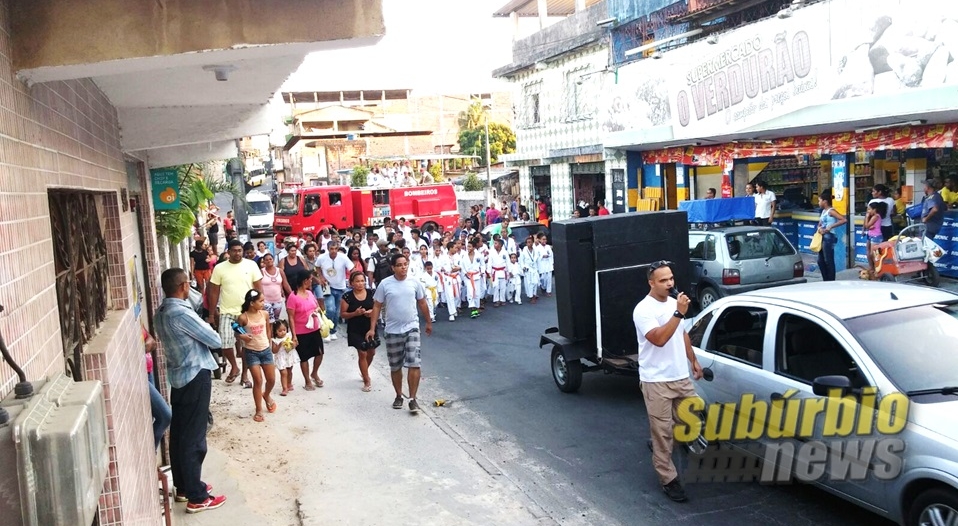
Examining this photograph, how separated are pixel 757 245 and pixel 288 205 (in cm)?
2286

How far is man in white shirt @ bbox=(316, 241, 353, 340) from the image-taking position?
562 inches

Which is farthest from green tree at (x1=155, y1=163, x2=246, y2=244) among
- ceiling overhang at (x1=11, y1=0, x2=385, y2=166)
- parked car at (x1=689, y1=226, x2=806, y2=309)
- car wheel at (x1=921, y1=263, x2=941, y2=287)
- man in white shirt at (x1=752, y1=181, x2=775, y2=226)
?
car wheel at (x1=921, y1=263, x2=941, y2=287)

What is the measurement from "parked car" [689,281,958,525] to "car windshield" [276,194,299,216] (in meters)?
27.4

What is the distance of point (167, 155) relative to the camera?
34.1 feet

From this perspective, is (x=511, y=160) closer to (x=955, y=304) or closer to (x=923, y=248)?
(x=923, y=248)

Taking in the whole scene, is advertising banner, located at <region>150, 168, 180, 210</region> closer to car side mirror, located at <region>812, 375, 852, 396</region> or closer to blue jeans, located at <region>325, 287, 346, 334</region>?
blue jeans, located at <region>325, 287, 346, 334</region>

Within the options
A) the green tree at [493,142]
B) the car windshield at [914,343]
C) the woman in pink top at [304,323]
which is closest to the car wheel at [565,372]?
the woman in pink top at [304,323]

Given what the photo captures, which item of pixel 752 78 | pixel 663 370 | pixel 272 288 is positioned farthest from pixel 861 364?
pixel 752 78

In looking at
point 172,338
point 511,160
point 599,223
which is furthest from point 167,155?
point 511,160

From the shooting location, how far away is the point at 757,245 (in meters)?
13.7

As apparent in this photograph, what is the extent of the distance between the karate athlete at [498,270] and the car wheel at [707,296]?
4007 millimetres

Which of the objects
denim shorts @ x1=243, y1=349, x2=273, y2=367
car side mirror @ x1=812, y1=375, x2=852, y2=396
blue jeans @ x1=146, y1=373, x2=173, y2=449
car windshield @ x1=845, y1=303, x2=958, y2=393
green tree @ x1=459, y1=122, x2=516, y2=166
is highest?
green tree @ x1=459, y1=122, x2=516, y2=166

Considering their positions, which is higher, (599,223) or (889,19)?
(889,19)

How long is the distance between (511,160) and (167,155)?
23.4 meters
